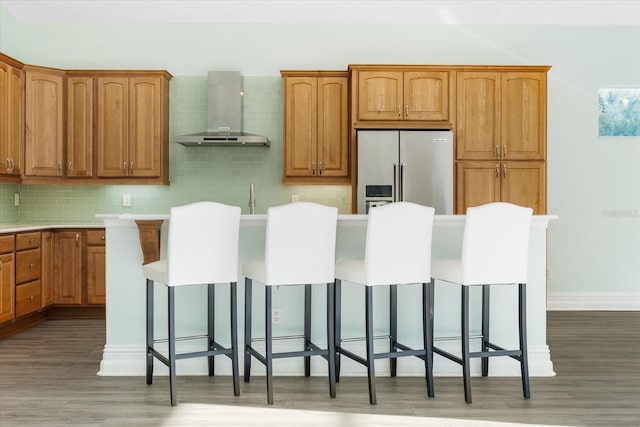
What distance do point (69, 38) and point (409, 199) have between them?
3.89 metres

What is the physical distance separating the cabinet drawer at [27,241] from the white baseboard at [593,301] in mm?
5038

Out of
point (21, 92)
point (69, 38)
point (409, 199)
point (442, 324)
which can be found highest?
point (69, 38)

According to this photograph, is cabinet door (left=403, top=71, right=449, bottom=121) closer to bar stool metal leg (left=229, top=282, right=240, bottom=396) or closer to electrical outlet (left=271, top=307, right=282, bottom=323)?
electrical outlet (left=271, top=307, right=282, bottom=323)

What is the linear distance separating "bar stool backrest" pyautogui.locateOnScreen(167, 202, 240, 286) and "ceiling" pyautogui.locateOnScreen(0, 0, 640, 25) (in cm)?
349

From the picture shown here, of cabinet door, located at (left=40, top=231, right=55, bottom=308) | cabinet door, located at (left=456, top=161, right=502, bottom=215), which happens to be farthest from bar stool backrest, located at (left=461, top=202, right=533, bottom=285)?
cabinet door, located at (left=40, top=231, right=55, bottom=308)

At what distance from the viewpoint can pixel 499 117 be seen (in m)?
5.88

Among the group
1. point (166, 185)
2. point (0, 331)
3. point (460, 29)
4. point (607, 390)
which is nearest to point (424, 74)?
point (460, 29)

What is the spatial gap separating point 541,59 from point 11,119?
5273mm

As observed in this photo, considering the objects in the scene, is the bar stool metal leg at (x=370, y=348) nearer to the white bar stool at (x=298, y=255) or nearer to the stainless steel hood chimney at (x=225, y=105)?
the white bar stool at (x=298, y=255)

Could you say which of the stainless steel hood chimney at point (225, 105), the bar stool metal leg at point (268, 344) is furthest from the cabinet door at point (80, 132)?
the bar stool metal leg at point (268, 344)

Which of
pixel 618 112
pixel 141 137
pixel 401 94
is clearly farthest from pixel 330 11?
pixel 618 112

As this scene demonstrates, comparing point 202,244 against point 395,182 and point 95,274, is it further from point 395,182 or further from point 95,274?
point 95,274

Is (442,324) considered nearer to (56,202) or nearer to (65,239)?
(65,239)

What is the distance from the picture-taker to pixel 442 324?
3895 mm
